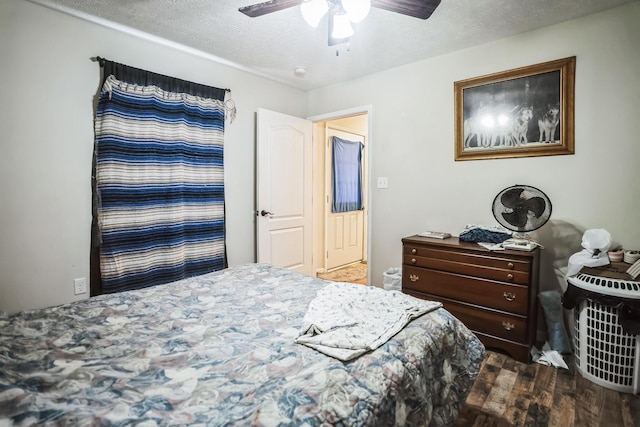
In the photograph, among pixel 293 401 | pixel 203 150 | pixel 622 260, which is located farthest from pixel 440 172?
pixel 293 401

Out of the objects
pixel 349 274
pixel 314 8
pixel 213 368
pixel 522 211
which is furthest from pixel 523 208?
pixel 349 274

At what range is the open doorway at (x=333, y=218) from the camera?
4.55 meters

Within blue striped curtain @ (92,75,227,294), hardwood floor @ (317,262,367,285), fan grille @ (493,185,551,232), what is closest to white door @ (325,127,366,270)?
hardwood floor @ (317,262,367,285)

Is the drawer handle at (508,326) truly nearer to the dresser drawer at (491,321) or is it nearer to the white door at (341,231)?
the dresser drawer at (491,321)

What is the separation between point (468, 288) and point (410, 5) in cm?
194

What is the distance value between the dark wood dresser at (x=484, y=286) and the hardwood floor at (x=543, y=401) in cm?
24

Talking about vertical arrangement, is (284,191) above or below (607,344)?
above

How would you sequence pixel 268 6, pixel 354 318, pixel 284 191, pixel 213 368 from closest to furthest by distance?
1. pixel 213 368
2. pixel 354 318
3. pixel 268 6
4. pixel 284 191

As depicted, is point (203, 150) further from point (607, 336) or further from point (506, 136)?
point (607, 336)

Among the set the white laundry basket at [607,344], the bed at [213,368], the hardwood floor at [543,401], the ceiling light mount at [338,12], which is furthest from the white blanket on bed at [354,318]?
the ceiling light mount at [338,12]

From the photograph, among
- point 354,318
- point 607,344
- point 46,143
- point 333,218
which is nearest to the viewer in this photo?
point 354,318

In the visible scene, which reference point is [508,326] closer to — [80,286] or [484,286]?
[484,286]

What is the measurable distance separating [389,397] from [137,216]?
240 centimetres

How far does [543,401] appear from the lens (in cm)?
181
